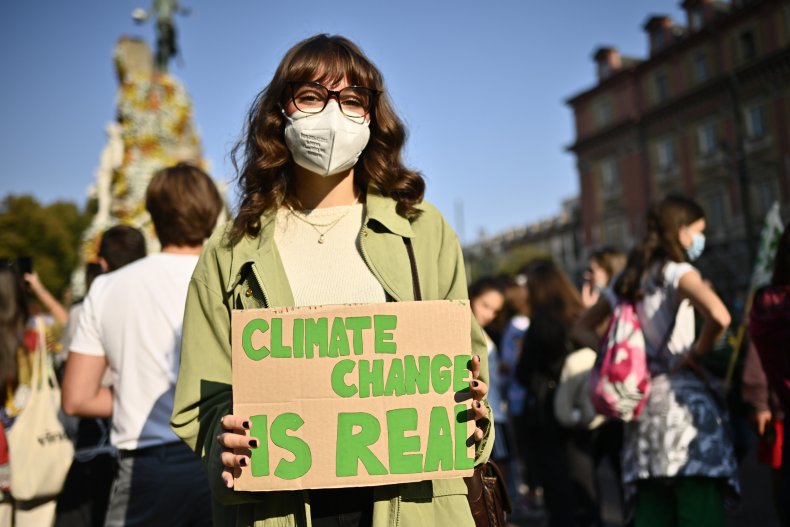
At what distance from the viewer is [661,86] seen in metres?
43.2

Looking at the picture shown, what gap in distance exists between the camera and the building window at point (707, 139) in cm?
3919

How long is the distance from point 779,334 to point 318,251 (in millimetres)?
2322

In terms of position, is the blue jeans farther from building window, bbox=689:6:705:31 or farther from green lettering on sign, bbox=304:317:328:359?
building window, bbox=689:6:705:31

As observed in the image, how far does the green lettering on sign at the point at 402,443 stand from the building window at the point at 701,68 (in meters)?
42.3

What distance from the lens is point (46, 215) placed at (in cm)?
5181

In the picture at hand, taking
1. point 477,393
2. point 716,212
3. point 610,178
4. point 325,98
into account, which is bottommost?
point 477,393

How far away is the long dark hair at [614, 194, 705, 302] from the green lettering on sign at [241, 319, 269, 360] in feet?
8.41

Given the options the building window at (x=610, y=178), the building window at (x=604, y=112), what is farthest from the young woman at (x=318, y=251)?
the building window at (x=604, y=112)

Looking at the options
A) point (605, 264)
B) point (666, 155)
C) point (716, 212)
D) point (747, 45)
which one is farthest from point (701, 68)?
point (605, 264)

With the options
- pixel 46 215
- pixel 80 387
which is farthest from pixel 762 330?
pixel 46 215

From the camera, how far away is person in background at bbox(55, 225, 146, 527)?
12.8ft

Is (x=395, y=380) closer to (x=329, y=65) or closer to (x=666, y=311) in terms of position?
(x=329, y=65)

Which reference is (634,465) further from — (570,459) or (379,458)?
(379,458)

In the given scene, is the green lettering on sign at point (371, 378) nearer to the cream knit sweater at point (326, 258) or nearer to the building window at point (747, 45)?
the cream knit sweater at point (326, 258)
